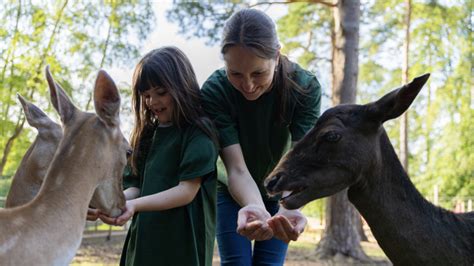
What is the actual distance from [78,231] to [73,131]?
458 mm

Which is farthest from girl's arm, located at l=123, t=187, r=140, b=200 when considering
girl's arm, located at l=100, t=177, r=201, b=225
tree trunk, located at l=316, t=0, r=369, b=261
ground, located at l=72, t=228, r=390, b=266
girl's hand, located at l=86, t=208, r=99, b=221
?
tree trunk, located at l=316, t=0, r=369, b=261

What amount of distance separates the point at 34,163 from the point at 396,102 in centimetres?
205

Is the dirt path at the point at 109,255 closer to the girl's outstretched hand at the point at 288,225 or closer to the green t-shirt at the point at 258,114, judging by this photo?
the green t-shirt at the point at 258,114

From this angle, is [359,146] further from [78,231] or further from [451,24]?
[451,24]

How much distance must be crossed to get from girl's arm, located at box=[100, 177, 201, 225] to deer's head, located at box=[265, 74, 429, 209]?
499 millimetres

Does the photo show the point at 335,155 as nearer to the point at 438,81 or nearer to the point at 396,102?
the point at 396,102

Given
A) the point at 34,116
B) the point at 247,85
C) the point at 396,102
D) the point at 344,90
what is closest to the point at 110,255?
the point at 344,90

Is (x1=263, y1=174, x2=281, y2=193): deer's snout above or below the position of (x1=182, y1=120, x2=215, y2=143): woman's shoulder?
below

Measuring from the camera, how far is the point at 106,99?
3.00 m

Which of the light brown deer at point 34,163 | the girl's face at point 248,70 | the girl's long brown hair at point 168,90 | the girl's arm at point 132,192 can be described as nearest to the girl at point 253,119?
the girl's face at point 248,70

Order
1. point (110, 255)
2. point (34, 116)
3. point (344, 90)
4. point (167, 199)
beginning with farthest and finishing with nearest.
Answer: point (110, 255)
point (344, 90)
point (34, 116)
point (167, 199)

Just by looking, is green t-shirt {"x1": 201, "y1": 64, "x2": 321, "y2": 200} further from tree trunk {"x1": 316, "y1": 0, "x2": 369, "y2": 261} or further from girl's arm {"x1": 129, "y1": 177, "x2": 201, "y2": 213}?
tree trunk {"x1": 316, "y1": 0, "x2": 369, "y2": 261}

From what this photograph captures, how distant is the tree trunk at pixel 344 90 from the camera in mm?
11867

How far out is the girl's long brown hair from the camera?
11.6 ft
